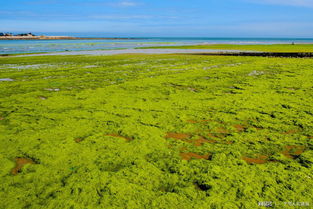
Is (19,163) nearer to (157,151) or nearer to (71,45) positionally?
(157,151)

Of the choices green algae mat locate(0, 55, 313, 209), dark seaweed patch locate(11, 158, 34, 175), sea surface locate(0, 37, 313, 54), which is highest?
sea surface locate(0, 37, 313, 54)

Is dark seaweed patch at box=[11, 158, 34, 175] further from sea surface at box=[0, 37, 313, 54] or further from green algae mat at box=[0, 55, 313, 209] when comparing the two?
sea surface at box=[0, 37, 313, 54]

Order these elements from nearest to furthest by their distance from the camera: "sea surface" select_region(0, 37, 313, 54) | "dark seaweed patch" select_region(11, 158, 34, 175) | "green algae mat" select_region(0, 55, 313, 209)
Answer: "green algae mat" select_region(0, 55, 313, 209), "dark seaweed patch" select_region(11, 158, 34, 175), "sea surface" select_region(0, 37, 313, 54)

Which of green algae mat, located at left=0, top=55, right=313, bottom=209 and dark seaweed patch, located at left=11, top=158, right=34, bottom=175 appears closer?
green algae mat, located at left=0, top=55, right=313, bottom=209

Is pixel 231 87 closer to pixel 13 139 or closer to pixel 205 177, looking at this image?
pixel 205 177

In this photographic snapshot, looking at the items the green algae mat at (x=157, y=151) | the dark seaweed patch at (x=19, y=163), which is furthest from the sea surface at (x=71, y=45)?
the dark seaweed patch at (x=19, y=163)

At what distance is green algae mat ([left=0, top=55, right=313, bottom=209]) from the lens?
10.8 feet

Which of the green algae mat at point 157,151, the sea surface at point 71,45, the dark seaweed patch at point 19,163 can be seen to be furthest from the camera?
the sea surface at point 71,45

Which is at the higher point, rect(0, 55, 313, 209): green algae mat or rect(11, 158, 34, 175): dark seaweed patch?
rect(0, 55, 313, 209): green algae mat

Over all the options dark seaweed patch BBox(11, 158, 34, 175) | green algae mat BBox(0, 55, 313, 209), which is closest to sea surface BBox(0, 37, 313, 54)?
green algae mat BBox(0, 55, 313, 209)

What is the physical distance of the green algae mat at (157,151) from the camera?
10.8ft

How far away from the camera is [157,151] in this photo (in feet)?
15.2

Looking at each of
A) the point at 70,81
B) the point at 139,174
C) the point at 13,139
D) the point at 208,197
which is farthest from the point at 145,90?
the point at 208,197

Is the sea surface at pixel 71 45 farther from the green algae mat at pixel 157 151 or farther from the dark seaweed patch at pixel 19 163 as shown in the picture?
the dark seaweed patch at pixel 19 163
